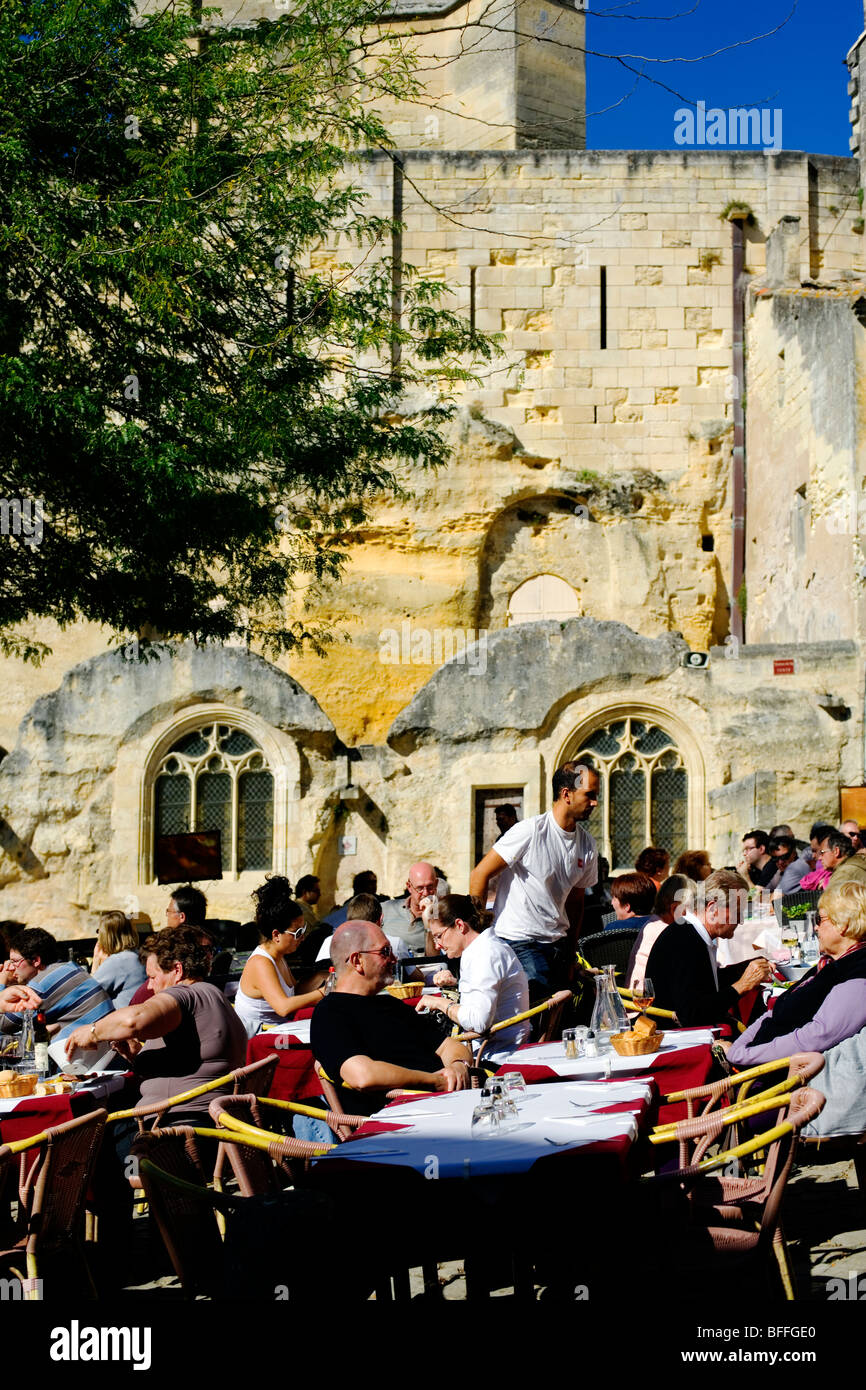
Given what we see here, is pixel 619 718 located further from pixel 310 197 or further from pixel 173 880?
pixel 310 197

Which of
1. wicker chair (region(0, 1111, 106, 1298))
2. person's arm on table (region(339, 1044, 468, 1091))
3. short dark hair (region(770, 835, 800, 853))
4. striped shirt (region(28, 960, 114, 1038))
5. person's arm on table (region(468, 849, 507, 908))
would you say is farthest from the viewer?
short dark hair (region(770, 835, 800, 853))

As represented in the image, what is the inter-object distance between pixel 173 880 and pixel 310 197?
23.6 ft

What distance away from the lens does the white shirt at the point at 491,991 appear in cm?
514

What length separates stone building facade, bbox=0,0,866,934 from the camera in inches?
555

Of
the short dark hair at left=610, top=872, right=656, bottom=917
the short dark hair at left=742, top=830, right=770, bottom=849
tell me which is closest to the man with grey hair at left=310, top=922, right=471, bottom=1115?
the short dark hair at left=610, top=872, right=656, bottom=917

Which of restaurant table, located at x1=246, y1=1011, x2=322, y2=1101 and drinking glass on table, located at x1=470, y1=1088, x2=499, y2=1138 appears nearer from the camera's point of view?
drinking glass on table, located at x1=470, y1=1088, x2=499, y2=1138

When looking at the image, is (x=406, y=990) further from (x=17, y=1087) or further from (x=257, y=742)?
(x=257, y=742)

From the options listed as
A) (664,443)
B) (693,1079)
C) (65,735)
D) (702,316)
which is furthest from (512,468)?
(693,1079)

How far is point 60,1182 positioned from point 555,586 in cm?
1700

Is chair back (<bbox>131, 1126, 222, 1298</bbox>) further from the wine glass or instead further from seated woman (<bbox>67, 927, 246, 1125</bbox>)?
the wine glass

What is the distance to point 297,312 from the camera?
10.7 m

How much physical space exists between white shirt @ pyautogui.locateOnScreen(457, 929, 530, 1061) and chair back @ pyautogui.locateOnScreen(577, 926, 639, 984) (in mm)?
1982

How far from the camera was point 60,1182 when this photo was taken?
403 cm
